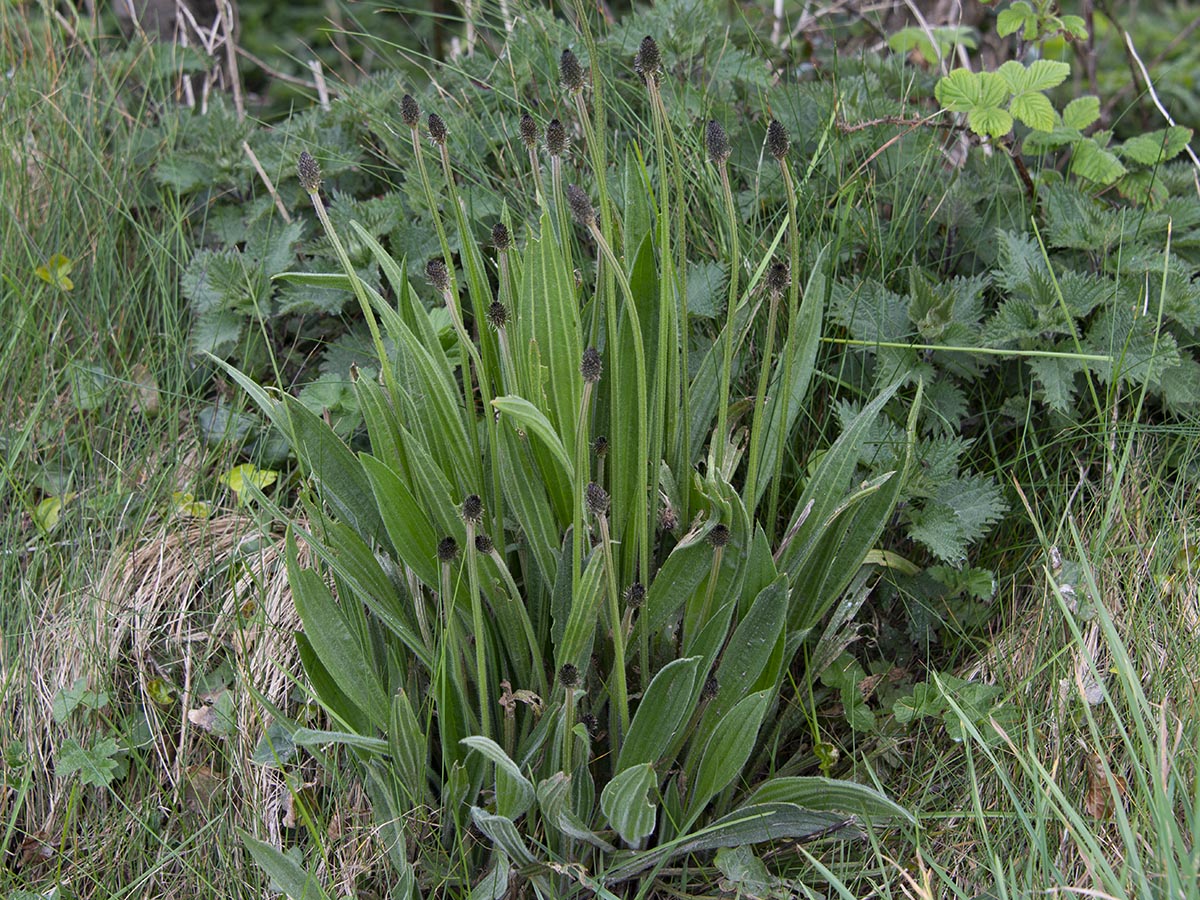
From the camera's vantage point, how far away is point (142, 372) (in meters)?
2.28

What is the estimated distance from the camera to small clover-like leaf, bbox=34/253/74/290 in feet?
7.47

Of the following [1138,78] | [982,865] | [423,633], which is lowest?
[982,865]

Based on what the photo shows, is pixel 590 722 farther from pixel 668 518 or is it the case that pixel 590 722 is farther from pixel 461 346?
pixel 461 346

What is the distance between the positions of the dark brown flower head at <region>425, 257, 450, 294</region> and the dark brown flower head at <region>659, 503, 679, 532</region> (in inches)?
16.6

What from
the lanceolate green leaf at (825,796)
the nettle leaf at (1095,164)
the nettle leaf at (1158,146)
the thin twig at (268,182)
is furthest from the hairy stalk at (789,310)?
the thin twig at (268,182)

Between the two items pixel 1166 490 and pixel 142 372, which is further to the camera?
pixel 142 372

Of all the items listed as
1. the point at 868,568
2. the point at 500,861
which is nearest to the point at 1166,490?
the point at 868,568

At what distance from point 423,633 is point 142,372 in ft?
3.63

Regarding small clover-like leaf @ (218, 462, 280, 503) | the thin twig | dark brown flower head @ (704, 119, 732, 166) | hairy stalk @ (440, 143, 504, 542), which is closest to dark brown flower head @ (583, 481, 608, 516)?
hairy stalk @ (440, 143, 504, 542)

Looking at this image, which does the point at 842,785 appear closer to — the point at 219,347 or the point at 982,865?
the point at 982,865

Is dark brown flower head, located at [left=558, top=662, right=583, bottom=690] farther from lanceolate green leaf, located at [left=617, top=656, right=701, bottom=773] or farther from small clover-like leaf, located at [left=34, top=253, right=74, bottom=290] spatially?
small clover-like leaf, located at [left=34, top=253, right=74, bottom=290]

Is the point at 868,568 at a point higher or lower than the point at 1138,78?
lower

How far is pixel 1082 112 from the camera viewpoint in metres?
2.17

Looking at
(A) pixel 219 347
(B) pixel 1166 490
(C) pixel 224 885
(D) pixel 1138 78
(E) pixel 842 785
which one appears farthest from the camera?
(D) pixel 1138 78
